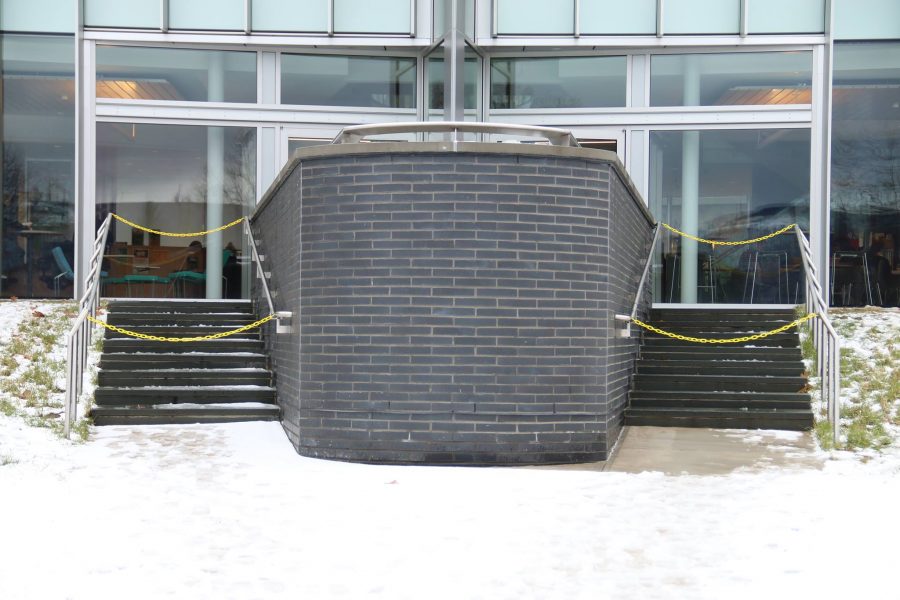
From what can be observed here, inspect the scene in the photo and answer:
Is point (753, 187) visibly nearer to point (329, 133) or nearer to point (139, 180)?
point (329, 133)

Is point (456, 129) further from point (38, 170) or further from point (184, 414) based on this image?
point (38, 170)

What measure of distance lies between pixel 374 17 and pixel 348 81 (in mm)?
1048

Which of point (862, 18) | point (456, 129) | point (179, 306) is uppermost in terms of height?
point (862, 18)

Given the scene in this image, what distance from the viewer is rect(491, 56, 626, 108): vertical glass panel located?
15.9 meters

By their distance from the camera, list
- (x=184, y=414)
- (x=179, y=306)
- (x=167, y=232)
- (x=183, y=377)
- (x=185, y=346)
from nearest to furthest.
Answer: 1. (x=184, y=414)
2. (x=183, y=377)
3. (x=185, y=346)
4. (x=179, y=306)
5. (x=167, y=232)

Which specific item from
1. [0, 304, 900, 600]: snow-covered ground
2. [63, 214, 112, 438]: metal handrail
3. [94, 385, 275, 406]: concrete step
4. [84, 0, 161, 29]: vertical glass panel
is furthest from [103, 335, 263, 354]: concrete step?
[84, 0, 161, 29]: vertical glass panel

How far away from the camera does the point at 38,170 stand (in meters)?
16.0

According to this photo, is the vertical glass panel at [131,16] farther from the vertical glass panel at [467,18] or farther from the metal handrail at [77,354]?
the metal handrail at [77,354]

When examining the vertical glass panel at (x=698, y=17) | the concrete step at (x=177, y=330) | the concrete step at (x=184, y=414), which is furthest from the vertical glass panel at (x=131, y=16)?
the vertical glass panel at (x=698, y=17)

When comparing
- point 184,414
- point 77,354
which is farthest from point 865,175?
point 77,354

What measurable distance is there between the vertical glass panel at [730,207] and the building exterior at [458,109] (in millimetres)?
30

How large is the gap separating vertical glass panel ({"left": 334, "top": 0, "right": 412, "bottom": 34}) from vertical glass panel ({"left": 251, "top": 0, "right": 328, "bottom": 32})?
304 mm

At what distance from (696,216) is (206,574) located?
37.3 ft

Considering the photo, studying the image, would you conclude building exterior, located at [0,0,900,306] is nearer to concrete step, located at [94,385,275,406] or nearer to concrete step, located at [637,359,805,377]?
concrete step, located at [637,359,805,377]
